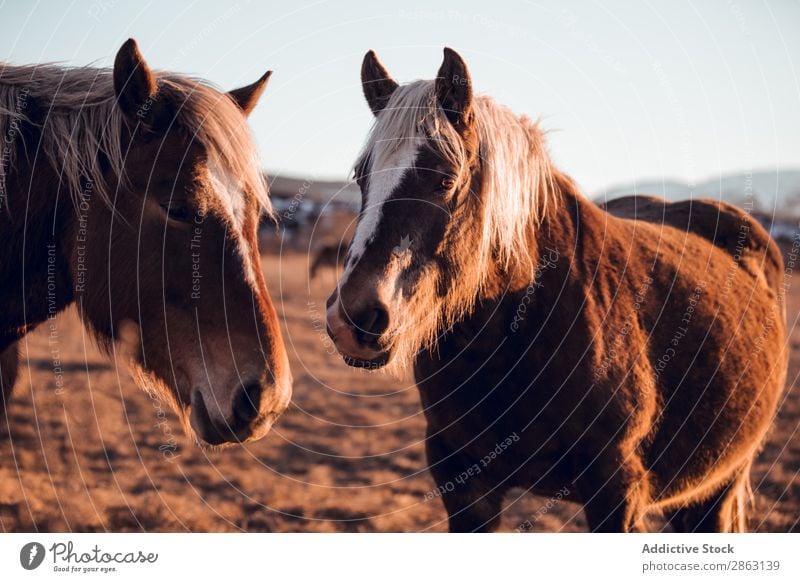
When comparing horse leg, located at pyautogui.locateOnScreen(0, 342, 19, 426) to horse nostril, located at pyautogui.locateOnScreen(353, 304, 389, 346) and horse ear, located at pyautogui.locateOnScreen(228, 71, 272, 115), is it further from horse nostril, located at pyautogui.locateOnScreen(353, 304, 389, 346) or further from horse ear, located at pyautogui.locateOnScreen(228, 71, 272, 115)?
horse nostril, located at pyautogui.locateOnScreen(353, 304, 389, 346)

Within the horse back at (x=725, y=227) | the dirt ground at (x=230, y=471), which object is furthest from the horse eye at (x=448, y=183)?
the horse back at (x=725, y=227)

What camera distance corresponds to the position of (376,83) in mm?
3369

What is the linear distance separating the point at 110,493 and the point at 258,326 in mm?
3899

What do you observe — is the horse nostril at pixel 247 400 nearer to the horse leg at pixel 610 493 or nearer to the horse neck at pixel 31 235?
the horse neck at pixel 31 235

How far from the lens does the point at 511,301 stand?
126 inches

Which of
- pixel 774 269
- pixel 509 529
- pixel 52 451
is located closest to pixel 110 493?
pixel 52 451

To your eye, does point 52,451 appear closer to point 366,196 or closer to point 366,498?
point 366,498

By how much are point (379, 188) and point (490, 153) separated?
0.56 metres

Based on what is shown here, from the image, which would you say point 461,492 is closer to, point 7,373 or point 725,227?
point 7,373

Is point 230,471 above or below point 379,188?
below

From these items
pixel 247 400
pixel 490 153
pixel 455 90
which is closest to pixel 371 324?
pixel 247 400

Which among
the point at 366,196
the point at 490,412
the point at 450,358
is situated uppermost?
the point at 366,196

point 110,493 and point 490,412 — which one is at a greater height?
point 490,412

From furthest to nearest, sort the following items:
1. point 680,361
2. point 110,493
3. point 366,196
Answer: point 110,493
point 680,361
point 366,196
